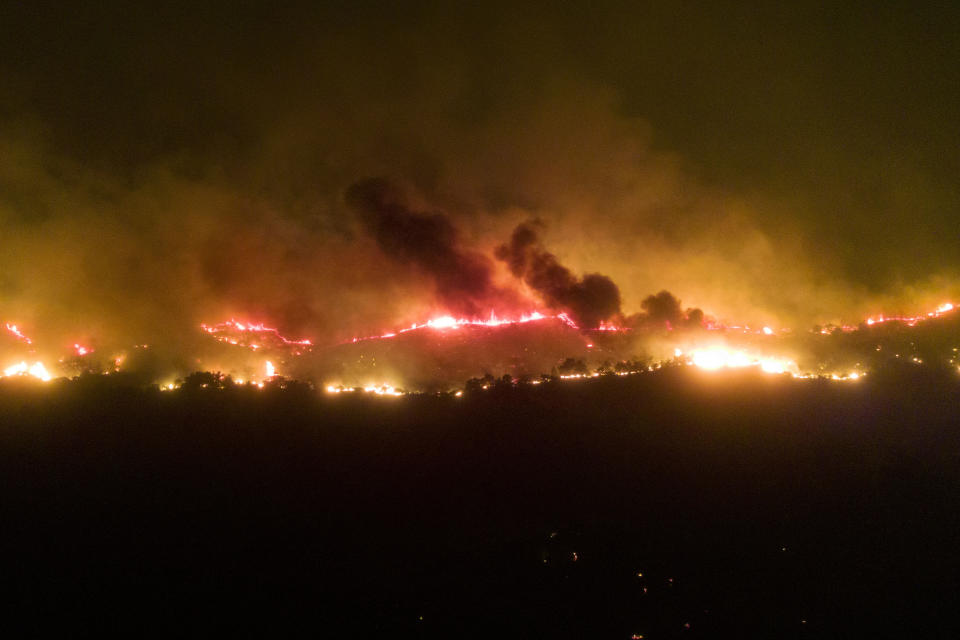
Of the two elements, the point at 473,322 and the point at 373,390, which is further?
the point at 473,322

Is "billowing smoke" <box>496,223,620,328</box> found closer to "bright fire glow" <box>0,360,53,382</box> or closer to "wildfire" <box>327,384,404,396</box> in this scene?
"wildfire" <box>327,384,404,396</box>

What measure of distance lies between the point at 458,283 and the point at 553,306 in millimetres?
2568

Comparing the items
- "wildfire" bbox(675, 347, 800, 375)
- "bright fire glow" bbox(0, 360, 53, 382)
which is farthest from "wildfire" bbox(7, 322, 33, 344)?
"wildfire" bbox(675, 347, 800, 375)

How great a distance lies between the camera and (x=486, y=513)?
22.1ft

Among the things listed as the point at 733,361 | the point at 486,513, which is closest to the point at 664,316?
the point at 733,361

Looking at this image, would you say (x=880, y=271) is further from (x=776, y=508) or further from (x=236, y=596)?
(x=236, y=596)

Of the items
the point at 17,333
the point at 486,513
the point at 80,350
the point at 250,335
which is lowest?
the point at 486,513

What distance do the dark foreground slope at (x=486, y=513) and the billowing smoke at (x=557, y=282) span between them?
11.0ft

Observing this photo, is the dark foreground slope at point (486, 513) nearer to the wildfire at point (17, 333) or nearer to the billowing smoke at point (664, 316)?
the wildfire at point (17, 333)

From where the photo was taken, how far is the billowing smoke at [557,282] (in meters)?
13.0

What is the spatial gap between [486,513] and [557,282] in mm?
7987

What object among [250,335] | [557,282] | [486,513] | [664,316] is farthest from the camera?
[557,282]

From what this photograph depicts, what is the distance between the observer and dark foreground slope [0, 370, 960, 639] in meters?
5.41

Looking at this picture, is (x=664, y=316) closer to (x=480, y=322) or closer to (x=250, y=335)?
(x=480, y=322)
